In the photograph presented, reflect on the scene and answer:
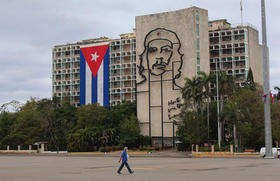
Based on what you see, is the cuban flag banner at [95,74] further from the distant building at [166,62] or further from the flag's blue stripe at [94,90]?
the distant building at [166,62]

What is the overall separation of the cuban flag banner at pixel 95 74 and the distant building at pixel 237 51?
2632 centimetres

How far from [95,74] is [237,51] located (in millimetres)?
34386

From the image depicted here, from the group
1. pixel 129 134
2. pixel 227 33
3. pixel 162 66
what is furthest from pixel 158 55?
pixel 227 33

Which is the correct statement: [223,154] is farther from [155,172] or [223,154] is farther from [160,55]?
[160,55]

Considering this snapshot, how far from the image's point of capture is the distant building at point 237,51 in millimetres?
98938

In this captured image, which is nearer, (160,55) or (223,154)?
(223,154)

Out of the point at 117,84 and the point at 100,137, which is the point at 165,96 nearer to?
the point at 100,137

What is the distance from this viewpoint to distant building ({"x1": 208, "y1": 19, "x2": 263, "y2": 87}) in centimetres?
9894

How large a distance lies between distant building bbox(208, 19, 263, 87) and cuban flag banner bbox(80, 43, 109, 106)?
26317 mm

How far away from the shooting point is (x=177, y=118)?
79125mm

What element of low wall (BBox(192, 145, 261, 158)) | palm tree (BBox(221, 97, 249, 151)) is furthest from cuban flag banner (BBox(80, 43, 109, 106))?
low wall (BBox(192, 145, 261, 158))

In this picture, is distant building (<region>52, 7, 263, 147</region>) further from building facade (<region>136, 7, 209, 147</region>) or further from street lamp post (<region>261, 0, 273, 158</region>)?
street lamp post (<region>261, 0, 273, 158</region>)

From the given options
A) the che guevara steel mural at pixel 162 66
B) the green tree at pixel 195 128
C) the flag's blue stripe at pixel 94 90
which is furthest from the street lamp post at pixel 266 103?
the flag's blue stripe at pixel 94 90

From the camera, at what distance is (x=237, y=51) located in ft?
330
